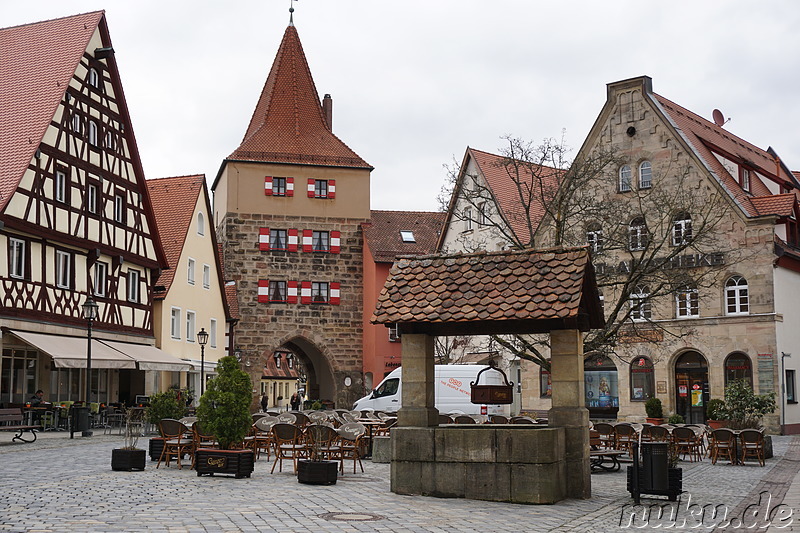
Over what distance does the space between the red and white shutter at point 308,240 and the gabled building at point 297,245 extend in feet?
0.16

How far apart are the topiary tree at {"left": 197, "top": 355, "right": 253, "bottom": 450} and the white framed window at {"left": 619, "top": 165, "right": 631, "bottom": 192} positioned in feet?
82.8

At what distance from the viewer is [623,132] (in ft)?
124

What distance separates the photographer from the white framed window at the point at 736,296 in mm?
33906

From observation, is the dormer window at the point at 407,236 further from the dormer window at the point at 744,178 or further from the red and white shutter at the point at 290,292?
the dormer window at the point at 744,178

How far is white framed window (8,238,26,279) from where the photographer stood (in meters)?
26.3

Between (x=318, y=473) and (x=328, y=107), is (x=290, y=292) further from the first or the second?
(x=318, y=473)

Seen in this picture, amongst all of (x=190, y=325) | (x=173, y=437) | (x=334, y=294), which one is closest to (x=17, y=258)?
(x=173, y=437)

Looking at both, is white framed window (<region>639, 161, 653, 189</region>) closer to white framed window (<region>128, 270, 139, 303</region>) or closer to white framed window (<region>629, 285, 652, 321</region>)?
white framed window (<region>629, 285, 652, 321</region>)

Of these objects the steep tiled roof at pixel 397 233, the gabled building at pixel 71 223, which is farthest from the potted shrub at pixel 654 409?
the steep tiled roof at pixel 397 233

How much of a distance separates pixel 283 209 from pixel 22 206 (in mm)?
22379

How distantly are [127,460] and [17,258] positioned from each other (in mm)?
13381

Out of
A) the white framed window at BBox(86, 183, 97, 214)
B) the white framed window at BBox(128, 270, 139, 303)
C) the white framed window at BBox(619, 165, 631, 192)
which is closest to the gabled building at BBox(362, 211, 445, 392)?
the white framed window at BBox(619, 165, 631, 192)

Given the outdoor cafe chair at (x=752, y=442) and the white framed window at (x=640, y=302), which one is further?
the white framed window at (x=640, y=302)

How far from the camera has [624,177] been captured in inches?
1486
